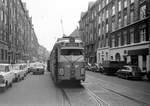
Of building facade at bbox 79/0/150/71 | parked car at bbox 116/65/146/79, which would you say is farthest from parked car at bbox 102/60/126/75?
parked car at bbox 116/65/146/79

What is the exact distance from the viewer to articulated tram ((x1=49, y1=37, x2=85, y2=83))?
49.1 ft

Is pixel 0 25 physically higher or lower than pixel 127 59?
higher

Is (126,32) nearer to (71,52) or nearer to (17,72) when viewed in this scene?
(71,52)

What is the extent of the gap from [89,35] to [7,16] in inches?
1157

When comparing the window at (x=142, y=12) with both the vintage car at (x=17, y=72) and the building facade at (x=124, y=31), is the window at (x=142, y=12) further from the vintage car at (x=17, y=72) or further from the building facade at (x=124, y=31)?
the vintage car at (x=17, y=72)

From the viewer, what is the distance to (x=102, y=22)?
48406mm

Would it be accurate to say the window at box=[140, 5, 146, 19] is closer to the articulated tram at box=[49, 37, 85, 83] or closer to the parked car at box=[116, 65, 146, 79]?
the parked car at box=[116, 65, 146, 79]

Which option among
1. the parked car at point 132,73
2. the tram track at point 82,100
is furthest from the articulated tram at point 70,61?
the parked car at point 132,73

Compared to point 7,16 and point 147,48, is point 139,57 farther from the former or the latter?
point 7,16

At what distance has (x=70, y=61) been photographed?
1518cm

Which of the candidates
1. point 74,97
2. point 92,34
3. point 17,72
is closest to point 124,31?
point 17,72

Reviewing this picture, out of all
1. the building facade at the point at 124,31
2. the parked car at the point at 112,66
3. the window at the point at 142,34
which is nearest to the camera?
the building facade at the point at 124,31

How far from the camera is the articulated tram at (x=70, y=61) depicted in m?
15.0

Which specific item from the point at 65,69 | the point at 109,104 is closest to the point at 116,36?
the point at 65,69
